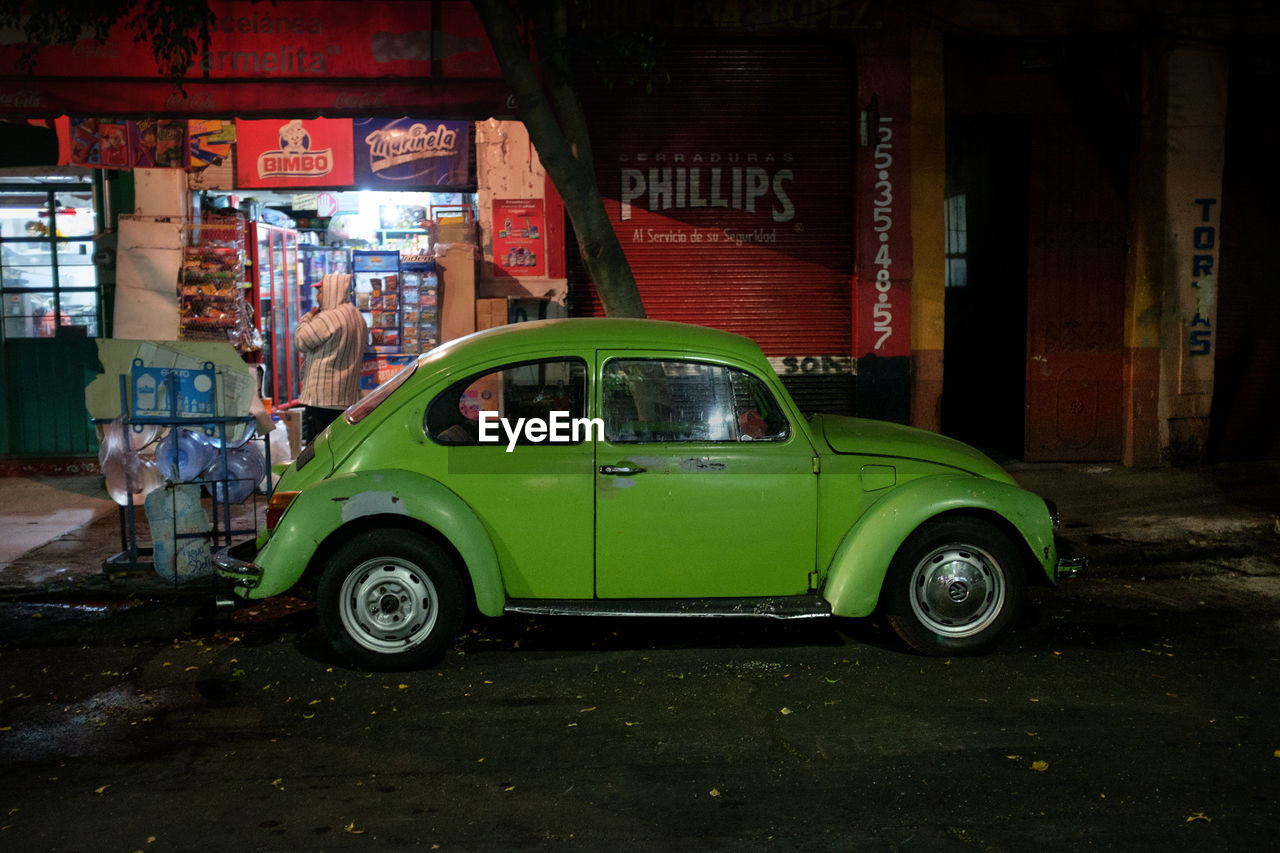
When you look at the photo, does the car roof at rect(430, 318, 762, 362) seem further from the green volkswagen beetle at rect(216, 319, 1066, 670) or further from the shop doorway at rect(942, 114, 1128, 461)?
the shop doorway at rect(942, 114, 1128, 461)

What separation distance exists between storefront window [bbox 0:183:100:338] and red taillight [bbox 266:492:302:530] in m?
6.65

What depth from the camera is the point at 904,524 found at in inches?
213

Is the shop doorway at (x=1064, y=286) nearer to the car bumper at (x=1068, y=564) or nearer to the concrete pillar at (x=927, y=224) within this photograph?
the concrete pillar at (x=927, y=224)

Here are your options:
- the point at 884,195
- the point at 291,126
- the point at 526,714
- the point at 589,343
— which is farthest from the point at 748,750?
the point at 291,126

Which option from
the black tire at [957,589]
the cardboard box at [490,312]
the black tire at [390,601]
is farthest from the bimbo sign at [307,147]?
the black tire at [957,589]

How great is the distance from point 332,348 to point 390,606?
448 centimetres

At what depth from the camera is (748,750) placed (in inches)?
176

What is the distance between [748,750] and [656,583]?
3.89 ft

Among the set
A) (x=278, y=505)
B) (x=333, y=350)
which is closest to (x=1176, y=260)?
(x=333, y=350)

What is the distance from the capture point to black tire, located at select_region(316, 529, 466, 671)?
538cm

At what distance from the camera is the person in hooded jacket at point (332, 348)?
9352mm

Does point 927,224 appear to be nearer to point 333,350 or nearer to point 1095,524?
point 1095,524

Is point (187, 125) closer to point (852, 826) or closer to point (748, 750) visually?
point (748, 750)

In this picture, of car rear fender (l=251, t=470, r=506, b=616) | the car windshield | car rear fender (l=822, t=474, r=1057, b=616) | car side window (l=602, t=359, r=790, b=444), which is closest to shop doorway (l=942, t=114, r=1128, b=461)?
car rear fender (l=822, t=474, r=1057, b=616)
